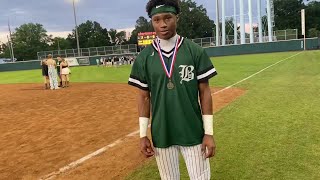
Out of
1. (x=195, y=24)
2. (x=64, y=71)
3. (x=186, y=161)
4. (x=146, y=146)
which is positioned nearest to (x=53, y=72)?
(x=64, y=71)

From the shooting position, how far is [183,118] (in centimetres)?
→ 303

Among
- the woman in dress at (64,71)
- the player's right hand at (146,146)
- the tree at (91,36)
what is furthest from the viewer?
the tree at (91,36)

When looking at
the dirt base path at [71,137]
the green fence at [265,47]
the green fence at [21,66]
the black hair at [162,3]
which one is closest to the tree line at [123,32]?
the green fence at [265,47]

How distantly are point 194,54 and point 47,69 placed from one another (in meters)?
20.4

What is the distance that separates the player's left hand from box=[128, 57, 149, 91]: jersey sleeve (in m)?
0.64

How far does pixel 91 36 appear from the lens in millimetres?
122062

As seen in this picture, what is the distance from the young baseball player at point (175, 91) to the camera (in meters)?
2.97

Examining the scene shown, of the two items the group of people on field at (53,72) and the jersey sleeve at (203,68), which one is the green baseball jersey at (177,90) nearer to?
the jersey sleeve at (203,68)

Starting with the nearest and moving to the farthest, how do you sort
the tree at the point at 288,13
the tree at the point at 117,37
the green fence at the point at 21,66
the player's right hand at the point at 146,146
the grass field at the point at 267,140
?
the player's right hand at the point at 146,146
the grass field at the point at 267,140
the green fence at the point at 21,66
the tree at the point at 288,13
the tree at the point at 117,37

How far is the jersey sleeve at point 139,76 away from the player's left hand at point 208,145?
0.64m

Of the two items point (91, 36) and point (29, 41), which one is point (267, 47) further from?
point (29, 41)

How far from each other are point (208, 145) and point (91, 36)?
122 metres

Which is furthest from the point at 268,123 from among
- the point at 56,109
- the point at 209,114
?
the point at 56,109

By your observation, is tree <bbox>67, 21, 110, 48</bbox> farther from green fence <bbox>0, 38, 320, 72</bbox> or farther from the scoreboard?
green fence <bbox>0, 38, 320, 72</bbox>
